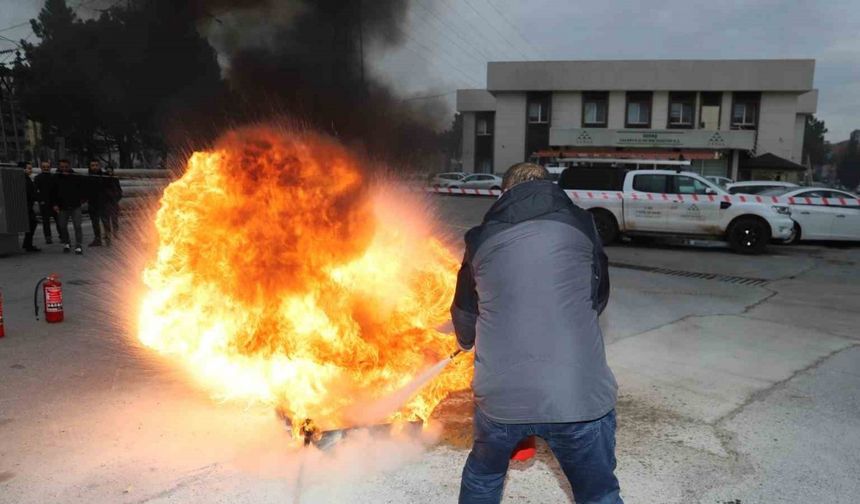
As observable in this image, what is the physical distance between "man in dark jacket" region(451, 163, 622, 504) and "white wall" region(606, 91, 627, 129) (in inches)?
1423

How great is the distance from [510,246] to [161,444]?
2.85 meters

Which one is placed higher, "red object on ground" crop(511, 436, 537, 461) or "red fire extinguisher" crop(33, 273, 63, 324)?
"red object on ground" crop(511, 436, 537, 461)

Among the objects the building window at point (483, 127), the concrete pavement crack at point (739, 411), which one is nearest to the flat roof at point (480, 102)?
the building window at point (483, 127)

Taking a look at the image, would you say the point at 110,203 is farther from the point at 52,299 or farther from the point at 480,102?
the point at 480,102

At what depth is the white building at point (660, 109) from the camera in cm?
3369

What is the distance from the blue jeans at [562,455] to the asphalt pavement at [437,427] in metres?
0.91

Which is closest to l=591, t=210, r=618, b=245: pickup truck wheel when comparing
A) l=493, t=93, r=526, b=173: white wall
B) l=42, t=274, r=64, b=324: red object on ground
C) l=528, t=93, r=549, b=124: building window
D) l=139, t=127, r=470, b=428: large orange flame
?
l=139, t=127, r=470, b=428: large orange flame

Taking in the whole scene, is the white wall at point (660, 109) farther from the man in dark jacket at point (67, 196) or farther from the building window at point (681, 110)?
the man in dark jacket at point (67, 196)

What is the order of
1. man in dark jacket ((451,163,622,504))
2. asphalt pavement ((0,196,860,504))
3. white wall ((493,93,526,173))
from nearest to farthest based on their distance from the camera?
man in dark jacket ((451,163,622,504)), asphalt pavement ((0,196,860,504)), white wall ((493,93,526,173))

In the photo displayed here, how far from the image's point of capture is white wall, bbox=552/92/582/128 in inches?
1425

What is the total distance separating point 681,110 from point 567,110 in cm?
705

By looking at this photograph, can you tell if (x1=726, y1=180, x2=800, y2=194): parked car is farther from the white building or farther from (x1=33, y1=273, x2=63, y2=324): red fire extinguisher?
the white building

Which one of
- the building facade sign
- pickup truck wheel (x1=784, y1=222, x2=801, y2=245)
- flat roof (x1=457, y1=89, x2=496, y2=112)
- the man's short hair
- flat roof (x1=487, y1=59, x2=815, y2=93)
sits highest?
flat roof (x1=487, y1=59, x2=815, y2=93)

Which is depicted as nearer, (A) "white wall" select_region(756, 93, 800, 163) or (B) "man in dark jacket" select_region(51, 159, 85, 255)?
(B) "man in dark jacket" select_region(51, 159, 85, 255)
